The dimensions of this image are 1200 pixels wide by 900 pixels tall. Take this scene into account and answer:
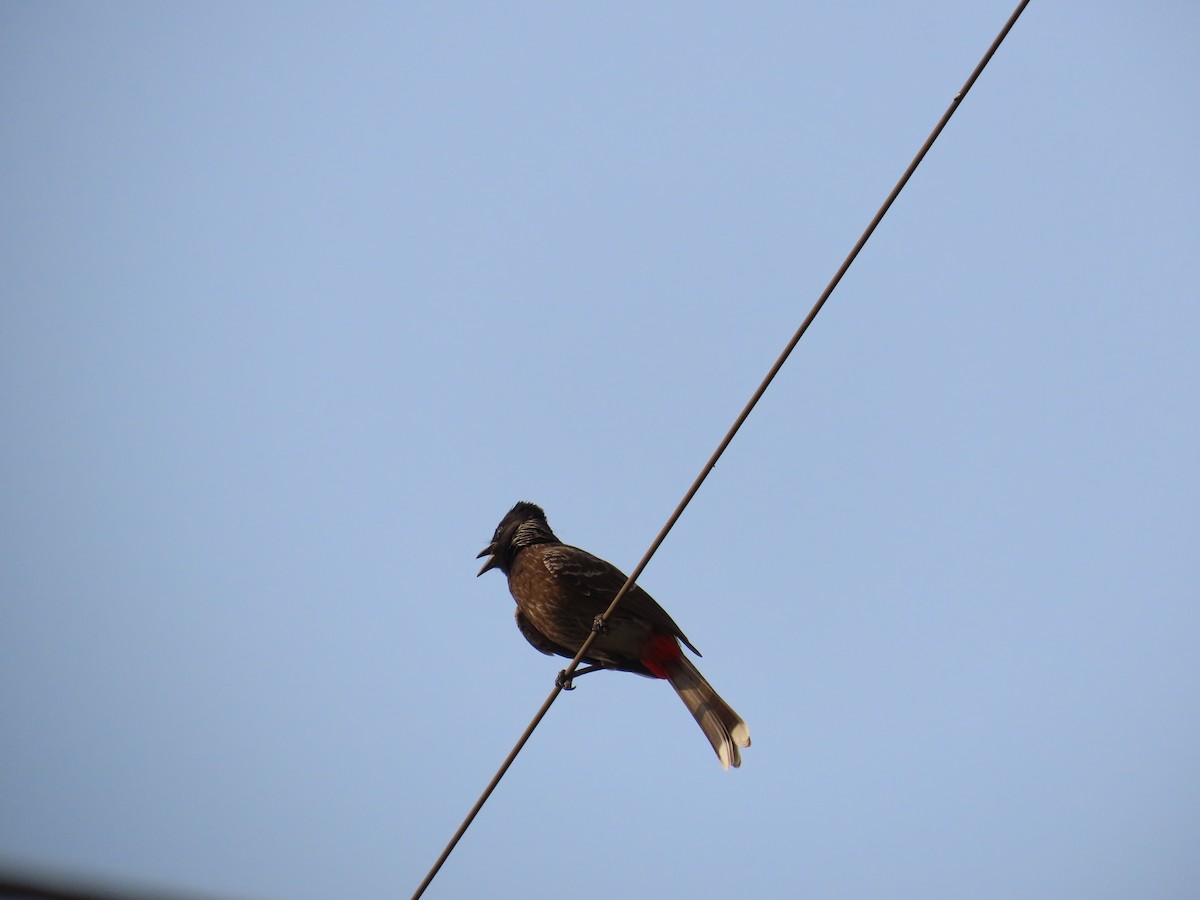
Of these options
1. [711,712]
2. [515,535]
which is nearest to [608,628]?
[711,712]

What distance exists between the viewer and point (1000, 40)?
10.9 ft

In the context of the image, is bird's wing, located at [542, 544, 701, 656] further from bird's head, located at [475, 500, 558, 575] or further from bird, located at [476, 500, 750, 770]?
bird's head, located at [475, 500, 558, 575]

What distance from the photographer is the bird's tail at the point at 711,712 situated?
19.0 feet

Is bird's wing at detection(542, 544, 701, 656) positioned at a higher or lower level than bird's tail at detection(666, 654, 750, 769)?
higher

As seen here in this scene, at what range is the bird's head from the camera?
6.88m

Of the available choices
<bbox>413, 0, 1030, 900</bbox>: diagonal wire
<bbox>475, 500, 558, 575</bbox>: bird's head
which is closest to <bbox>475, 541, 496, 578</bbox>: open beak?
<bbox>475, 500, 558, 575</bbox>: bird's head

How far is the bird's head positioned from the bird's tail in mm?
1245

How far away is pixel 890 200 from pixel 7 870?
9.63 feet

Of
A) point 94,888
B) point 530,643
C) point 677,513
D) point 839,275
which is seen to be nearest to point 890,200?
point 839,275

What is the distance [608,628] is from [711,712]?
2.46ft

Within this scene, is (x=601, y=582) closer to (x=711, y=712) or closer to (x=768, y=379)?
(x=711, y=712)

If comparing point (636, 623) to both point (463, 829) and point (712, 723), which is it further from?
point (463, 829)

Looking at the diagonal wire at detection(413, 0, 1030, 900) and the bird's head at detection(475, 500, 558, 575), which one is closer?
the diagonal wire at detection(413, 0, 1030, 900)

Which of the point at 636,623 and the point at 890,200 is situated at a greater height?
the point at 890,200
